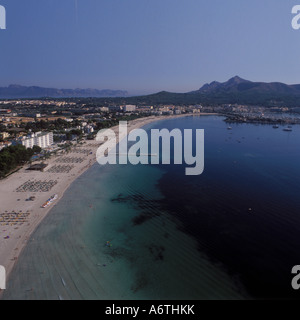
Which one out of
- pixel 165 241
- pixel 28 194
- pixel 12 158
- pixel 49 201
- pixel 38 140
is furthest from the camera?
pixel 38 140

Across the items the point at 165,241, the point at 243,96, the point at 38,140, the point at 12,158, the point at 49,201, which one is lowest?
the point at 165,241

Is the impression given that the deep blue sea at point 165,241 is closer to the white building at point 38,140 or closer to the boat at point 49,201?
the boat at point 49,201

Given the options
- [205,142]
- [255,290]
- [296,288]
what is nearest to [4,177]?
[255,290]

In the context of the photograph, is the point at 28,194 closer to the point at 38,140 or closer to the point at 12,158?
the point at 12,158

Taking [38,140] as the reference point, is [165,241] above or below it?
below

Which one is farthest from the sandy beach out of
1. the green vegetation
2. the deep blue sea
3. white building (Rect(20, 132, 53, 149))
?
white building (Rect(20, 132, 53, 149))

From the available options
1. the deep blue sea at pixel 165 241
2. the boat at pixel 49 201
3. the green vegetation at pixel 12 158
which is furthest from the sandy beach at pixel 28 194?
the green vegetation at pixel 12 158

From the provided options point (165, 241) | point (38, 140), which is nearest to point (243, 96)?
point (38, 140)
